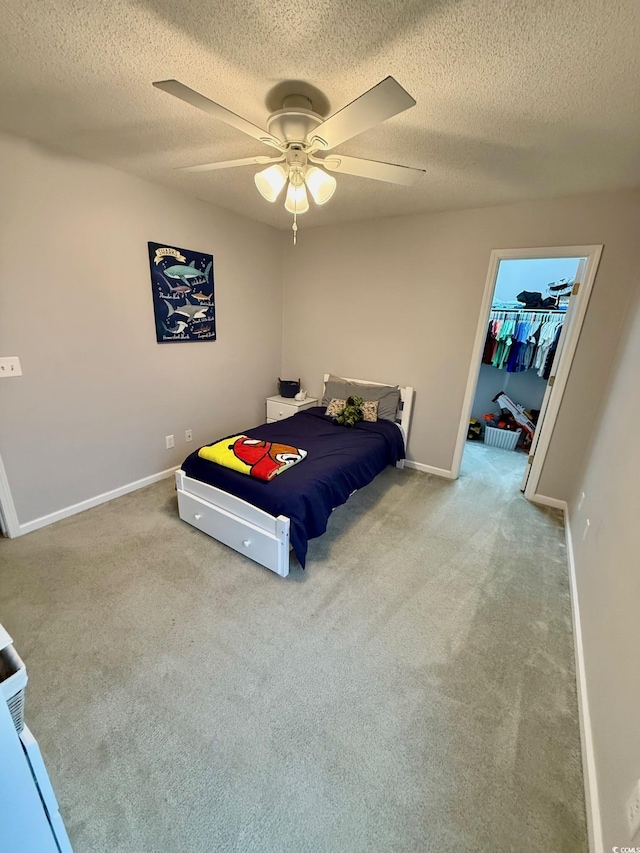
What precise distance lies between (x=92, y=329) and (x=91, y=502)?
1332mm

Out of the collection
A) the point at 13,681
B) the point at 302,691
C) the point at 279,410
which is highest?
the point at 13,681

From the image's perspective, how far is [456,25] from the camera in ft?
3.76

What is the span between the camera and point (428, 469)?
359 cm

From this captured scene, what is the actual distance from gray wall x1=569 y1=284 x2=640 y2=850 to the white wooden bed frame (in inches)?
57.8

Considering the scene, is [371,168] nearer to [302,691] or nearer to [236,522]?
[236,522]

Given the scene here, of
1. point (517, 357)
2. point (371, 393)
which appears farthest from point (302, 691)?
point (517, 357)

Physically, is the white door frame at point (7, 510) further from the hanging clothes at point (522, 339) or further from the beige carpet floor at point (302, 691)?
the hanging clothes at point (522, 339)

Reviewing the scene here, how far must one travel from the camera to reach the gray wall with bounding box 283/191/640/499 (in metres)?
2.55

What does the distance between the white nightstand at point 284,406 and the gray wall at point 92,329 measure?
0.75 metres

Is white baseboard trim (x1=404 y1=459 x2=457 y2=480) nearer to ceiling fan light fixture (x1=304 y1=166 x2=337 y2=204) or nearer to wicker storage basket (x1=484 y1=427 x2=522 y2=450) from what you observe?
wicker storage basket (x1=484 y1=427 x2=522 y2=450)

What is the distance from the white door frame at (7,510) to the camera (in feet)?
7.30

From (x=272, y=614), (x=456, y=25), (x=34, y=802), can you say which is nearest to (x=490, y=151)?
(x=456, y=25)

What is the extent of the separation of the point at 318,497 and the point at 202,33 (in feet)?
6.89

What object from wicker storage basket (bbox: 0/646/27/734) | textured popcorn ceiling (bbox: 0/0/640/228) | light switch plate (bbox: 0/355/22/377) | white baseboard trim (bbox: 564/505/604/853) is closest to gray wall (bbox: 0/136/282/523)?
light switch plate (bbox: 0/355/22/377)
